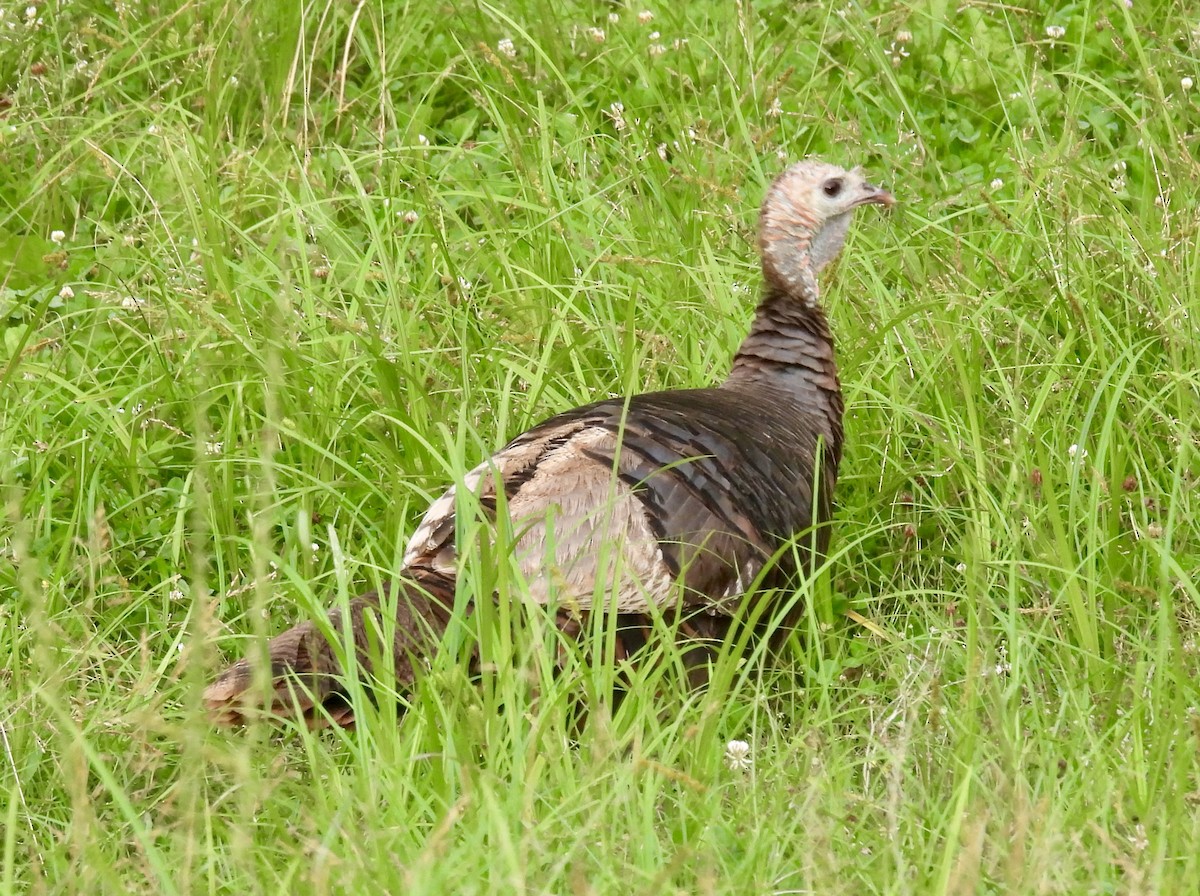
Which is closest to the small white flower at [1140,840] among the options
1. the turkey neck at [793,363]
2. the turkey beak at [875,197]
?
the turkey neck at [793,363]

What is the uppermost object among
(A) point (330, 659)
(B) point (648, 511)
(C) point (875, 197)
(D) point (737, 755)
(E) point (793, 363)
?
(C) point (875, 197)

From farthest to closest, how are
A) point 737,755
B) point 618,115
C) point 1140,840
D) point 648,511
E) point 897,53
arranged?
point 897,53 → point 618,115 → point 648,511 → point 737,755 → point 1140,840

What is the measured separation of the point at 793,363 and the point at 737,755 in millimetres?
1136

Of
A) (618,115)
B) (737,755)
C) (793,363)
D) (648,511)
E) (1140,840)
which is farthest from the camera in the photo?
(618,115)

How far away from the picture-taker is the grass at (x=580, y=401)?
232cm

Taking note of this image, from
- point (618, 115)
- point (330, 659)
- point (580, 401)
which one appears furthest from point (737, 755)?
point (618, 115)

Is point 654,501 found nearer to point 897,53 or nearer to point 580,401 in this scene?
point 580,401

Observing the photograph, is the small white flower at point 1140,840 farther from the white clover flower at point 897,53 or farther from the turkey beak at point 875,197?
the white clover flower at point 897,53

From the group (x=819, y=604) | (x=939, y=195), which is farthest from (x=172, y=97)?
(x=819, y=604)

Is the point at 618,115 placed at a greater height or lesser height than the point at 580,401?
greater

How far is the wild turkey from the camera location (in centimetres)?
284

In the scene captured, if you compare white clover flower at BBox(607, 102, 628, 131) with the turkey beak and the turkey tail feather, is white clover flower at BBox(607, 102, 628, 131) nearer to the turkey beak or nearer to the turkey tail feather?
the turkey beak

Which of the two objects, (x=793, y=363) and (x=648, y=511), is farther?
(x=793, y=363)

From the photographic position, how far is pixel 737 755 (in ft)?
9.04
